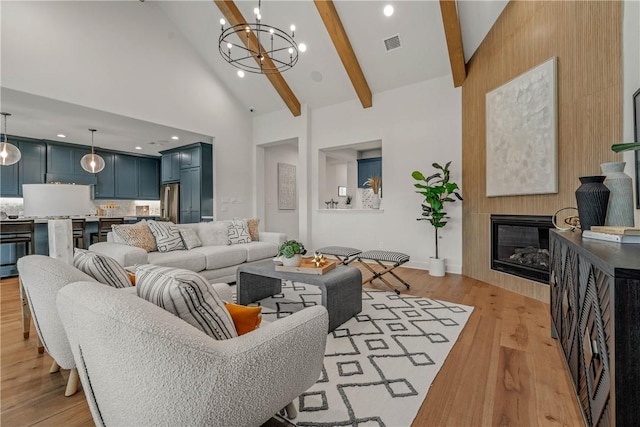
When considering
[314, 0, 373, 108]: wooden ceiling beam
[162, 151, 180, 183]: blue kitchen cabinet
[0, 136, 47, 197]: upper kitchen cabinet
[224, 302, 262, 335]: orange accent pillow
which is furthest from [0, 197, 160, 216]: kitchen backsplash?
[224, 302, 262, 335]: orange accent pillow

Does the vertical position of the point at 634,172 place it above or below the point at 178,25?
below

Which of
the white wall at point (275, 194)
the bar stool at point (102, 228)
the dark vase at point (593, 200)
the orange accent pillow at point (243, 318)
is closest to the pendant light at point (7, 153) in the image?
the bar stool at point (102, 228)

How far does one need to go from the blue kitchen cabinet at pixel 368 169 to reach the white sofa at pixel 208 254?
→ 354 centimetres

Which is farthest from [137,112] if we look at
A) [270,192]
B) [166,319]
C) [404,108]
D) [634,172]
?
[634,172]

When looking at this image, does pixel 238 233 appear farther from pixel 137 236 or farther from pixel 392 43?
pixel 392 43

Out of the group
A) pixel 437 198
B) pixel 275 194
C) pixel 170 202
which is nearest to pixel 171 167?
pixel 170 202

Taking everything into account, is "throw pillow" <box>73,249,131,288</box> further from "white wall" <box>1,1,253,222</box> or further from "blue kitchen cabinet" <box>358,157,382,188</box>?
"blue kitchen cabinet" <box>358,157,382,188</box>

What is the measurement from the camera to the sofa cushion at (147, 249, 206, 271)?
3.25 meters

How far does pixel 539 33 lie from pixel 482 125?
1143 millimetres

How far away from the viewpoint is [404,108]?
5066mm

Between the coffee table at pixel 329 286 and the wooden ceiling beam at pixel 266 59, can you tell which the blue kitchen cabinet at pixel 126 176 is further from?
the coffee table at pixel 329 286

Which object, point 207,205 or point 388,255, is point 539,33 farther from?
point 207,205

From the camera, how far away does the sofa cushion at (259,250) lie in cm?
414

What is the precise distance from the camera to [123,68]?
4.54 meters
